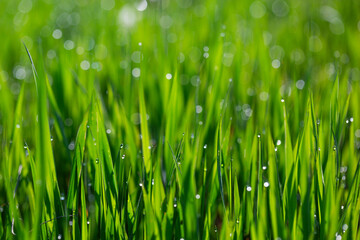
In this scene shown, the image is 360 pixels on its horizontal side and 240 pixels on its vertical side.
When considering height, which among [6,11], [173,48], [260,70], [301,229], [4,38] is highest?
[6,11]

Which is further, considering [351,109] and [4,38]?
[4,38]

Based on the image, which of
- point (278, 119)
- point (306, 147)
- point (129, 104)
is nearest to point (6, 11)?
point (129, 104)

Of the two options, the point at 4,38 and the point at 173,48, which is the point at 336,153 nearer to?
the point at 173,48

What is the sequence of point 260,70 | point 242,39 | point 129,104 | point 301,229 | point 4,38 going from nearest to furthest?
point 301,229 < point 129,104 < point 260,70 < point 242,39 < point 4,38

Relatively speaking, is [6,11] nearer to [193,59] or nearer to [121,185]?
[193,59]

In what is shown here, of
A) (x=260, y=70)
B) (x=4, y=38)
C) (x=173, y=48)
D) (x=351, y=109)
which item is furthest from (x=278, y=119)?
(x=4, y=38)

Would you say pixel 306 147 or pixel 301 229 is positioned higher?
pixel 306 147

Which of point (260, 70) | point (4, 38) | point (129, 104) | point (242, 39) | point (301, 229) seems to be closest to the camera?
point (301, 229)
